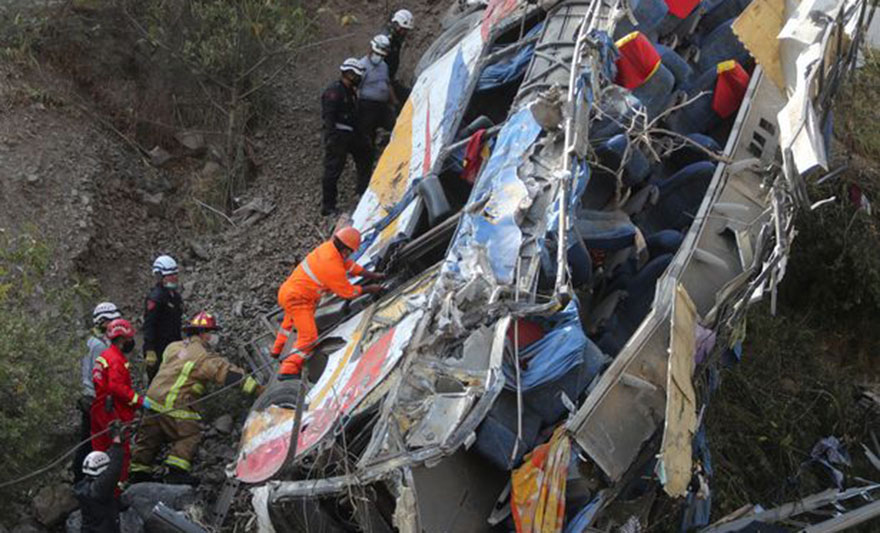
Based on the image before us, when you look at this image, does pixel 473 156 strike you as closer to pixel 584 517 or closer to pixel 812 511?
pixel 584 517

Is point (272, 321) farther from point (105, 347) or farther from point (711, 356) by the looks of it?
point (711, 356)

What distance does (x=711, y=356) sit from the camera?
A: 8.39 metres

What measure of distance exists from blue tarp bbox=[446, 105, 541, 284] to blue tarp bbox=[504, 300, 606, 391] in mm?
428

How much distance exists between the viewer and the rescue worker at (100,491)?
876 cm

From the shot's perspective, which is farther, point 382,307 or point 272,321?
point 272,321

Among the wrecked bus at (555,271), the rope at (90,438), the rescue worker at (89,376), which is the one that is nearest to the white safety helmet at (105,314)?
the rescue worker at (89,376)

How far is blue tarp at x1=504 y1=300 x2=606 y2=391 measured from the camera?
757 centimetres

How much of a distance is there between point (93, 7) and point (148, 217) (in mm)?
2470

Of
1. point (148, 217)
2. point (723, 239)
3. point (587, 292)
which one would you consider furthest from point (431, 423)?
point (148, 217)

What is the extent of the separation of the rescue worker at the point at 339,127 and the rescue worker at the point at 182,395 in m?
2.75

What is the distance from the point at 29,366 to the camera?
30.0ft

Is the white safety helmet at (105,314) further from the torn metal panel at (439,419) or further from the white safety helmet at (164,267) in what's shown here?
the torn metal panel at (439,419)

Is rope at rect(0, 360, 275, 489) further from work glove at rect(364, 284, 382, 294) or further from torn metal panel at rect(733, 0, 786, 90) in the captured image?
torn metal panel at rect(733, 0, 786, 90)

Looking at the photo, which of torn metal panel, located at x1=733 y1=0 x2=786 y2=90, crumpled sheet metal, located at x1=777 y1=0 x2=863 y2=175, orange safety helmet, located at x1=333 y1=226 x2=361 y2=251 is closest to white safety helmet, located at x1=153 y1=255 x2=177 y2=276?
orange safety helmet, located at x1=333 y1=226 x2=361 y2=251
